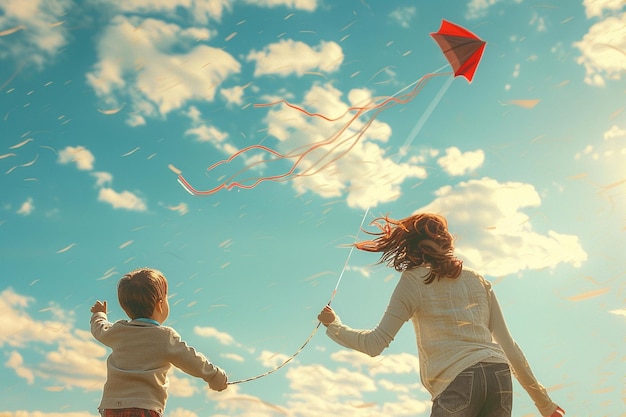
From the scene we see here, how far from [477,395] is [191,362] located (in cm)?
183

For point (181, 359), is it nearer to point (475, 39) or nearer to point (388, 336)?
point (388, 336)

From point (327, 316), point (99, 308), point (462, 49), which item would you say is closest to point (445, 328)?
point (327, 316)

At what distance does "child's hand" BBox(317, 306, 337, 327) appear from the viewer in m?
4.26

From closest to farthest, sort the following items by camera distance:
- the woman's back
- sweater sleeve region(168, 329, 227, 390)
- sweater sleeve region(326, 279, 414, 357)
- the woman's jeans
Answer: the woman's jeans, the woman's back, sweater sleeve region(326, 279, 414, 357), sweater sleeve region(168, 329, 227, 390)

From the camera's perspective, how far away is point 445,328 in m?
3.77

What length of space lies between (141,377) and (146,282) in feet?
2.01

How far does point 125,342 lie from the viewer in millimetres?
4199

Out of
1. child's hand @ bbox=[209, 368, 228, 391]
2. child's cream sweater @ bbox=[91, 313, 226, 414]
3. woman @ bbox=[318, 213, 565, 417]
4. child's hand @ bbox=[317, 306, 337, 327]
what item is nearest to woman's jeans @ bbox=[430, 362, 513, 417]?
woman @ bbox=[318, 213, 565, 417]

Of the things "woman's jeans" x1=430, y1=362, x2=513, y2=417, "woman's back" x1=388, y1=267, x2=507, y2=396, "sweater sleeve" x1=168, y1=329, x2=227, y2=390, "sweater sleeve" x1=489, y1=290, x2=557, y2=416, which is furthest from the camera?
"sweater sleeve" x1=168, y1=329, x2=227, y2=390

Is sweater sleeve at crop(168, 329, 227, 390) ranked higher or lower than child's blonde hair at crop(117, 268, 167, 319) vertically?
lower

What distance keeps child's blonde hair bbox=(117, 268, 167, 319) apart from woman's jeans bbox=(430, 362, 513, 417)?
76.7 inches

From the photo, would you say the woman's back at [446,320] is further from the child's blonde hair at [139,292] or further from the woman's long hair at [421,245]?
the child's blonde hair at [139,292]

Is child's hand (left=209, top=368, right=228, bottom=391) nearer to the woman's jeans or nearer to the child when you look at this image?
the child

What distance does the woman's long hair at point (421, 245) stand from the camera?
389cm
